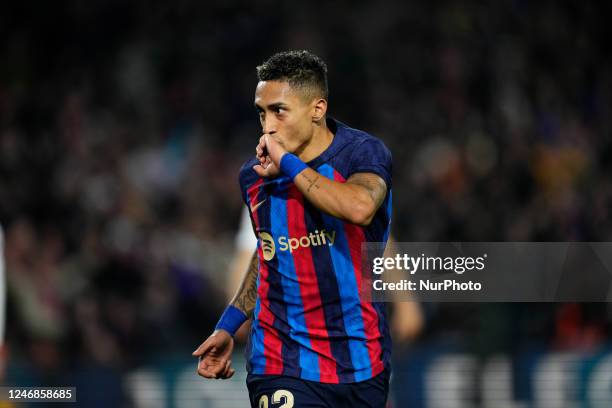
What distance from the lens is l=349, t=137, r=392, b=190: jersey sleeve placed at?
4262 mm

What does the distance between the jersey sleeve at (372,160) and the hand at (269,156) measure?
33cm

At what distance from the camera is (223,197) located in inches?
425

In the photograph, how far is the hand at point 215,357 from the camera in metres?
4.57

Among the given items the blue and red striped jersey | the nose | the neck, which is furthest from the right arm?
the nose

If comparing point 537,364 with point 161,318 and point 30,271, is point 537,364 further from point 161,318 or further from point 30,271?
point 30,271

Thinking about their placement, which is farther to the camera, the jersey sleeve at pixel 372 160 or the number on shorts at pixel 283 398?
the number on shorts at pixel 283 398

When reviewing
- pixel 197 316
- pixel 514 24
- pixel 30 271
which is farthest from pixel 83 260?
pixel 514 24

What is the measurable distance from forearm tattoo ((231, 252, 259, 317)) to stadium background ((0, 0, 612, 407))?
4.19 metres

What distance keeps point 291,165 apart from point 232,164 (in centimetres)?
739

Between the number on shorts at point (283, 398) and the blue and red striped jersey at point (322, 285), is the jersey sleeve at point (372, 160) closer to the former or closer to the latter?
the blue and red striped jersey at point (322, 285)

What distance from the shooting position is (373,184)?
415cm

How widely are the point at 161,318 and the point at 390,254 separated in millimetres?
4895

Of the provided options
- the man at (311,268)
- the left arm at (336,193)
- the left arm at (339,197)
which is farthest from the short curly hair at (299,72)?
the left arm at (339,197)

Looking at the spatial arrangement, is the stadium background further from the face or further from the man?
the face
